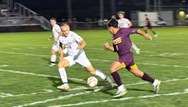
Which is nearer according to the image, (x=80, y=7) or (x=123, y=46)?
(x=123, y=46)

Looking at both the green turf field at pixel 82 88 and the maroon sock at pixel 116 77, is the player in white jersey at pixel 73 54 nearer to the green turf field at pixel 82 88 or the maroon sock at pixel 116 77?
the green turf field at pixel 82 88

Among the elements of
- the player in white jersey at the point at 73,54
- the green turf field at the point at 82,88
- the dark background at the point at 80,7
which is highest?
the player in white jersey at the point at 73,54

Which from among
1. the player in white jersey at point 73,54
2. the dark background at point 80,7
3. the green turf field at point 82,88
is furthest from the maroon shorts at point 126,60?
the dark background at point 80,7

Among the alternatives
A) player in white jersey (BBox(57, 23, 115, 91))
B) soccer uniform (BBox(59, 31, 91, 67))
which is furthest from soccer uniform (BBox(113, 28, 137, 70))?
soccer uniform (BBox(59, 31, 91, 67))

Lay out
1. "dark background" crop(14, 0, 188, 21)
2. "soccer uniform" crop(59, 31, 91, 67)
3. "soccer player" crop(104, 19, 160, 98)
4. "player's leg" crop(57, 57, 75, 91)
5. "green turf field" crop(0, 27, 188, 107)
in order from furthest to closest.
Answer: "dark background" crop(14, 0, 188, 21) < "soccer uniform" crop(59, 31, 91, 67) < "player's leg" crop(57, 57, 75, 91) < "soccer player" crop(104, 19, 160, 98) < "green turf field" crop(0, 27, 188, 107)

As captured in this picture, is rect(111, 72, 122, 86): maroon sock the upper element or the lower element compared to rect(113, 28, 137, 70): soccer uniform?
lower

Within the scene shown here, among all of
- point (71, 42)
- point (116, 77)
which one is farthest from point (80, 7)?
point (116, 77)

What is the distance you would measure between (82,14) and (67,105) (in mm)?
70266

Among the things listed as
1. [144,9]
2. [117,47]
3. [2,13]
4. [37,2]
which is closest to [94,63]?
[117,47]

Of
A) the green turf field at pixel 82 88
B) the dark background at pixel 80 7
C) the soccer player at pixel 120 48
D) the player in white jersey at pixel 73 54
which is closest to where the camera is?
the green turf field at pixel 82 88

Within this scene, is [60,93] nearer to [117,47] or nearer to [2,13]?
[117,47]

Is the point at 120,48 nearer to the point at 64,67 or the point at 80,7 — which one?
the point at 64,67

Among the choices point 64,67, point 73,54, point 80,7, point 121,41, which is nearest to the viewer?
point 121,41

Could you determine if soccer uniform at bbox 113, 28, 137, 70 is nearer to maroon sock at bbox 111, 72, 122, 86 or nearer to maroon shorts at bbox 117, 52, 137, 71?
maroon shorts at bbox 117, 52, 137, 71
